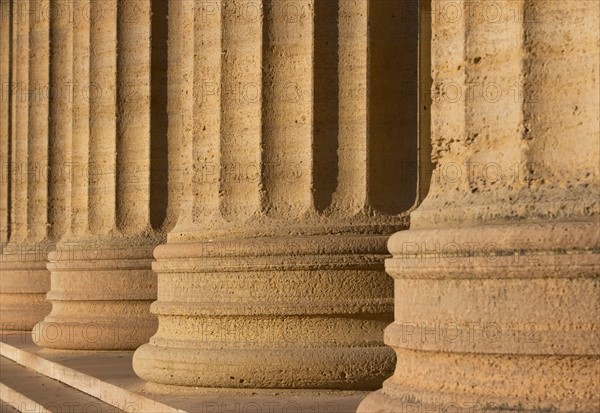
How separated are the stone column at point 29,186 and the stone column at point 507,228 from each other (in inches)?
937

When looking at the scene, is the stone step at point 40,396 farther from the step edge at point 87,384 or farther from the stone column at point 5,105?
the stone column at point 5,105

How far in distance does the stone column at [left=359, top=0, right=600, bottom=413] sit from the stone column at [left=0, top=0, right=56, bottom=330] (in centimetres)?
2380

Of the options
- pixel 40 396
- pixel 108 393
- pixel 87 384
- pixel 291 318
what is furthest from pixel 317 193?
pixel 40 396

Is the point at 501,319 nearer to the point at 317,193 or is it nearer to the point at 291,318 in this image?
the point at 291,318

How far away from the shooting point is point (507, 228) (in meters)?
11.8

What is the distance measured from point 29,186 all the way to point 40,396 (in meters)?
15.7

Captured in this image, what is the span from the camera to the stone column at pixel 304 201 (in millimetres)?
19547

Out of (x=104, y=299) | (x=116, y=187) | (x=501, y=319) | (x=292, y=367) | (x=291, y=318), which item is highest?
(x=116, y=187)

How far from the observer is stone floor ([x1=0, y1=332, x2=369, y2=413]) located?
18109 millimetres

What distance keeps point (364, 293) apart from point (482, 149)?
744cm

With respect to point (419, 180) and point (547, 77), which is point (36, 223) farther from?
point (547, 77)

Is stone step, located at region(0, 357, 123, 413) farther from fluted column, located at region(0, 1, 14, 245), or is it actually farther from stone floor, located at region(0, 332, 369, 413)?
fluted column, located at region(0, 1, 14, 245)

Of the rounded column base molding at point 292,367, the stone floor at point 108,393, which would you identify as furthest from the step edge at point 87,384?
the rounded column base molding at point 292,367

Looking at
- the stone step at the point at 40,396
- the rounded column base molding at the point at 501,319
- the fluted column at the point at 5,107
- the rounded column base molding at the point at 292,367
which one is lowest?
the stone step at the point at 40,396
